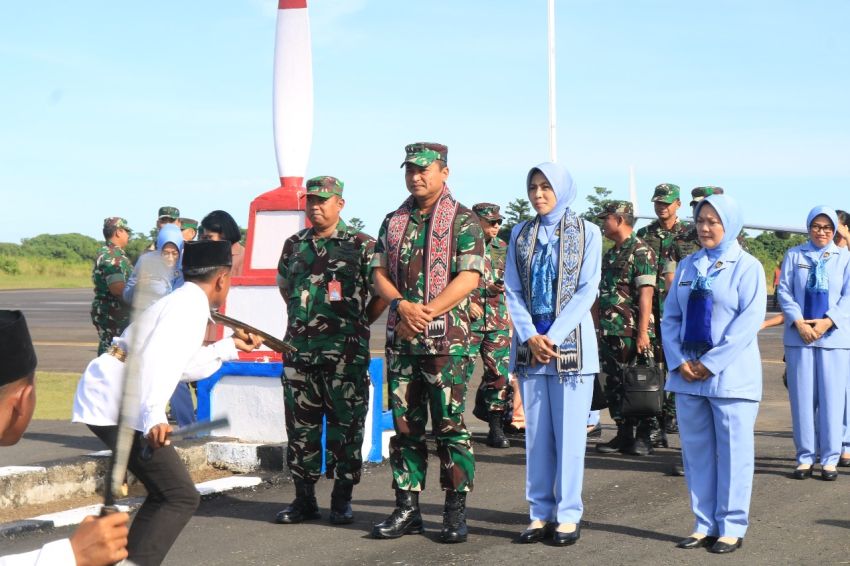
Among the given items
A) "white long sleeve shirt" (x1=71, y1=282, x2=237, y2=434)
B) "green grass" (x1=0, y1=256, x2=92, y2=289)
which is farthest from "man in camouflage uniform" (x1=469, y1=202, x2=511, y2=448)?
"green grass" (x1=0, y1=256, x2=92, y2=289)

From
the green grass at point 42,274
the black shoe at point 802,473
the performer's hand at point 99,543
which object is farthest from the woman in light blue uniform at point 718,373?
the green grass at point 42,274

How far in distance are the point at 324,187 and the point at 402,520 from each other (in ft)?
6.97

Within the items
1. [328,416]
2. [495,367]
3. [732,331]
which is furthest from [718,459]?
[495,367]

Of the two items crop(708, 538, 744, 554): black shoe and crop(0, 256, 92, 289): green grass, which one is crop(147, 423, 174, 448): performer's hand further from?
crop(0, 256, 92, 289): green grass

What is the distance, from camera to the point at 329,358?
7352 millimetres

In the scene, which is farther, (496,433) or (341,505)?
(496,433)

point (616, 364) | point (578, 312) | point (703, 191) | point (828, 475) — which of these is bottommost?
point (828, 475)

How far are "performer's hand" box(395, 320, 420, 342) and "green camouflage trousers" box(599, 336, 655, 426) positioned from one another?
346 centimetres

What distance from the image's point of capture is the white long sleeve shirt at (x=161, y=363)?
4.74 metres

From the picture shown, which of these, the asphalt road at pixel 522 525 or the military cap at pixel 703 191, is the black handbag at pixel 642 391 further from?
the military cap at pixel 703 191

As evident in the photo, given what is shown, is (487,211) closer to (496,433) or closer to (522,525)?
(496,433)

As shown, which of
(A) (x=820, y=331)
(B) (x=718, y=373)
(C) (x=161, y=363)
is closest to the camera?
(C) (x=161, y=363)

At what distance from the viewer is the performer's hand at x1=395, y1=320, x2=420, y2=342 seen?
6.75 meters

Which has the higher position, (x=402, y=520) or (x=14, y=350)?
(x=14, y=350)
